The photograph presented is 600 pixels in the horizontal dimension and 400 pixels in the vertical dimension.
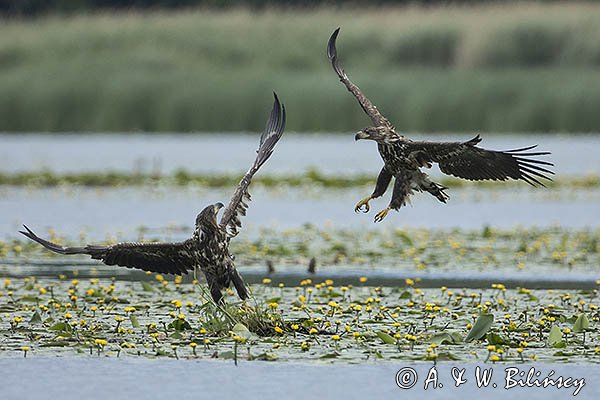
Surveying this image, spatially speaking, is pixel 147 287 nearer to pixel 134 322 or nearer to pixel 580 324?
pixel 134 322

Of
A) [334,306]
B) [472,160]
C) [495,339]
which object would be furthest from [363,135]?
[495,339]

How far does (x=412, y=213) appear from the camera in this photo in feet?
73.5

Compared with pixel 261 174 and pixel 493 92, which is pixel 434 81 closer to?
pixel 493 92

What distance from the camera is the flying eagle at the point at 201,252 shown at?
11.0 metres

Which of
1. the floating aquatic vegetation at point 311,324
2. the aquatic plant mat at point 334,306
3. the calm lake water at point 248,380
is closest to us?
the calm lake water at point 248,380

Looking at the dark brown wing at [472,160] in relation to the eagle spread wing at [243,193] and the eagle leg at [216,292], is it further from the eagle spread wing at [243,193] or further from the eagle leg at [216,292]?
the eagle leg at [216,292]

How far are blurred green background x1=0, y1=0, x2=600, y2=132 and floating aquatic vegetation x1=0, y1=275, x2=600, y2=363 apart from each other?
22.1 m

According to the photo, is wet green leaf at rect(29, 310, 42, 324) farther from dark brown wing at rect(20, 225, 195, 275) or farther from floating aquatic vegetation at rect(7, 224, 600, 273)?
floating aquatic vegetation at rect(7, 224, 600, 273)

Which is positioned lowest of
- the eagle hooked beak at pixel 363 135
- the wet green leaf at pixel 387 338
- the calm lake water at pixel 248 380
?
the calm lake water at pixel 248 380

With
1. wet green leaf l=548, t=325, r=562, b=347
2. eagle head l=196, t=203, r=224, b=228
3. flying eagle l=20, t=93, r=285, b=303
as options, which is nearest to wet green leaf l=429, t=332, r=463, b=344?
wet green leaf l=548, t=325, r=562, b=347

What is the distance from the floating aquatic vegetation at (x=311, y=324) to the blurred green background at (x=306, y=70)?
22.1 m

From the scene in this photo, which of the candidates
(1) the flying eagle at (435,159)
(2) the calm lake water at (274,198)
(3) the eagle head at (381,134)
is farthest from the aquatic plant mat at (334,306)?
(2) the calm lake water at (274,198)

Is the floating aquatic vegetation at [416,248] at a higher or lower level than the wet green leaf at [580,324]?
higher

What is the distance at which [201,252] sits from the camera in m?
11.1
